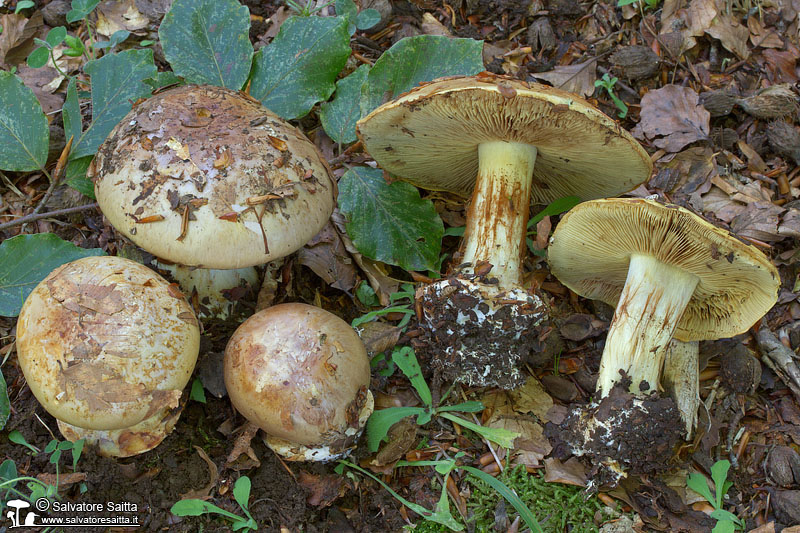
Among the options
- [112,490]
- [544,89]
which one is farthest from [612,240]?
[112,490]

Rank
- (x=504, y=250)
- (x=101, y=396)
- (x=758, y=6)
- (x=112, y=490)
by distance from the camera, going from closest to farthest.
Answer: (x=101, y=396) → (x=112, y=490) → (x=504, y=250) → (x=758, y=6)

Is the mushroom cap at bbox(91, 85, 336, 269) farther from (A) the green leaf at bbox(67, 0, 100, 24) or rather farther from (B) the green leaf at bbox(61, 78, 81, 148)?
(A) the green leaf at bbox(67, 0, 100, 24)

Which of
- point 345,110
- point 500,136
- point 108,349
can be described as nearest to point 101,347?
point 108,349

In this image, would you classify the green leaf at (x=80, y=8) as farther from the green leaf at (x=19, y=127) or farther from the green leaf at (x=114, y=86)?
the green leaf at (x=19, y=127)

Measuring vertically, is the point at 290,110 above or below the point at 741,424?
above

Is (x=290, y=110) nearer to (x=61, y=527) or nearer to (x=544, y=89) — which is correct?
(x=544, y=89)

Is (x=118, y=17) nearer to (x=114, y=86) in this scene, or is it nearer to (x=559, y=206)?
(x=114, y=86)
